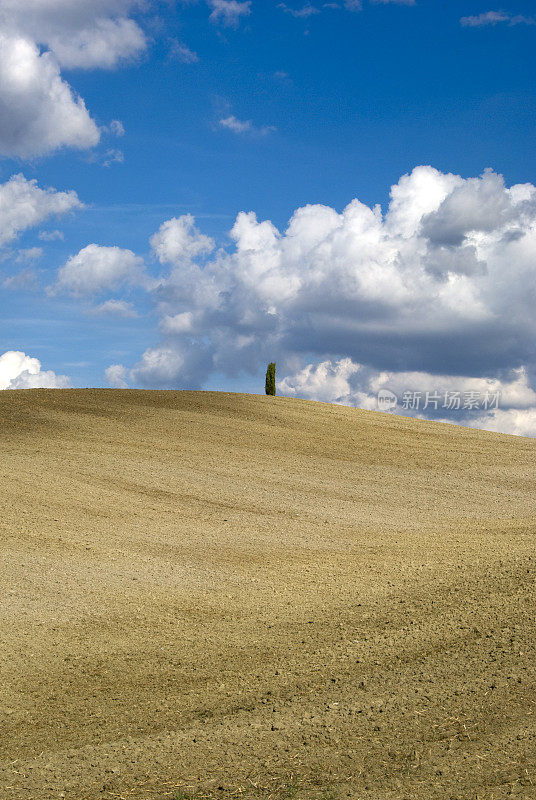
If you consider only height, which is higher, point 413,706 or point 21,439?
point 21,439

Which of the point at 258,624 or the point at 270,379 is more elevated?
the point at 270,379

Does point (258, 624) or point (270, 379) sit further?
point (270, 379)

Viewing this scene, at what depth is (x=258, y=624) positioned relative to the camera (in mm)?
8992

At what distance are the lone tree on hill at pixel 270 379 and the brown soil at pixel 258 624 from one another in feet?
43.1

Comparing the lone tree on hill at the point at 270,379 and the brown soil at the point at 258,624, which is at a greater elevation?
the lone tree on hill at the point at 270,379

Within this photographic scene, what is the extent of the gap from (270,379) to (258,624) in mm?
24329

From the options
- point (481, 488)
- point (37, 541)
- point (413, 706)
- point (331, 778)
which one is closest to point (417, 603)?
point (413, 706)

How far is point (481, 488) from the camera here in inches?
704

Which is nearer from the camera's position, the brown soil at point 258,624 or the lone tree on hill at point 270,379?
the brown soil at point 258,624

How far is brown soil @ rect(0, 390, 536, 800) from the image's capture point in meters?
A: 5.64

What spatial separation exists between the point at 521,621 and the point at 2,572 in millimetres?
7651

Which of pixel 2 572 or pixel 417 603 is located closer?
pixel 417 603

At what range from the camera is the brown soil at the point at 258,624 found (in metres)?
5.64

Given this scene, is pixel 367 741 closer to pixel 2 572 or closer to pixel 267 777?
pixel 267 777
